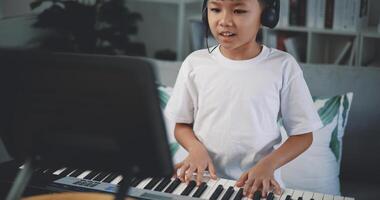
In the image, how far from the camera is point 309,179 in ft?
5.22

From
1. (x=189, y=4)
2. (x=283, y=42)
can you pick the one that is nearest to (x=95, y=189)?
(x=283, y=42)

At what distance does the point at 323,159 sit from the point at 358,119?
192 mm

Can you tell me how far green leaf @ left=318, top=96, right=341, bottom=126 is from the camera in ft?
5.30

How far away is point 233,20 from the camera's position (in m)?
1.14

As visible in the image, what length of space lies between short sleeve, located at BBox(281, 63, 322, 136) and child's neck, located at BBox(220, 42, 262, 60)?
3.7 inches

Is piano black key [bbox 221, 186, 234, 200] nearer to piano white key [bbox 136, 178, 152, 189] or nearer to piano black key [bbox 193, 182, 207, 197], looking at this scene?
piano black key [bbox 193, 182, 207, 197]

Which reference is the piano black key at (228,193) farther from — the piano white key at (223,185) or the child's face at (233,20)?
the child's face at (233,20)

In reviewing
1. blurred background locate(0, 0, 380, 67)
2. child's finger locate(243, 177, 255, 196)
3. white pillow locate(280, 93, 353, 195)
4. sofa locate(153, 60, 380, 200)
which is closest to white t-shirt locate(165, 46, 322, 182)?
child's finger locate(243, 177, 255, 196)

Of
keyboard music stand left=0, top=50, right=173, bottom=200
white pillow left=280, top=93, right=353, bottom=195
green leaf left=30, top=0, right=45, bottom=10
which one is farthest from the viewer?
green leaf left=30, top=0, right=45, bottom=10

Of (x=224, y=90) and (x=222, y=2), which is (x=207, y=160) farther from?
(x=222, y=2)

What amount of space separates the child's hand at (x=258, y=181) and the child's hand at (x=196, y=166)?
0.25 feet

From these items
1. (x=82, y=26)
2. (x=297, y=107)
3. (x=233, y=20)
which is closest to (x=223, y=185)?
(x=297, y=107)

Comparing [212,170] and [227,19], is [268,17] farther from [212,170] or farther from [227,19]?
[212,170]

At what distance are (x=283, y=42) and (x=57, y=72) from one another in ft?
6.03
